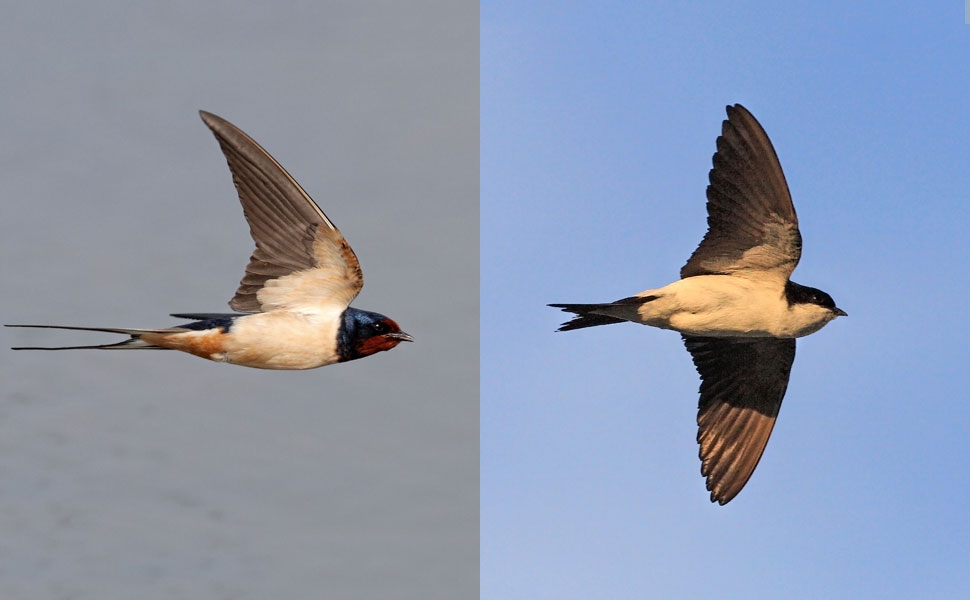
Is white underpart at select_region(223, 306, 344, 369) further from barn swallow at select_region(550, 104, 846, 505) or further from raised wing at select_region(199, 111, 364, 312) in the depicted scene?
barn swallow at select_region(550, 104, 846, 505)

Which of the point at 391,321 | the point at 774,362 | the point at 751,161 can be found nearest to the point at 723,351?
the point at 774,362

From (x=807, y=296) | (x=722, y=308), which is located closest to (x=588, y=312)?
(x=722, y=308)

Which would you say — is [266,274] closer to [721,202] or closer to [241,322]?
[241,322]

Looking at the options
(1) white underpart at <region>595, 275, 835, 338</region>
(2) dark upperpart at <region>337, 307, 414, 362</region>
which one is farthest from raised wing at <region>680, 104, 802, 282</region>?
(2) dark upperpart at <region>337, 307, 414, 362</region>

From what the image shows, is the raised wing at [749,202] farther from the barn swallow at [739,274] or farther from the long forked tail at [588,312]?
the long forked tail at [588,312]

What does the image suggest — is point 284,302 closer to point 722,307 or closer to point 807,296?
point 722,307

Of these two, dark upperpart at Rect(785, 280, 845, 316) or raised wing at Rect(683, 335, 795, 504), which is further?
raised wing at Rect(683, 335, 795, 504)
